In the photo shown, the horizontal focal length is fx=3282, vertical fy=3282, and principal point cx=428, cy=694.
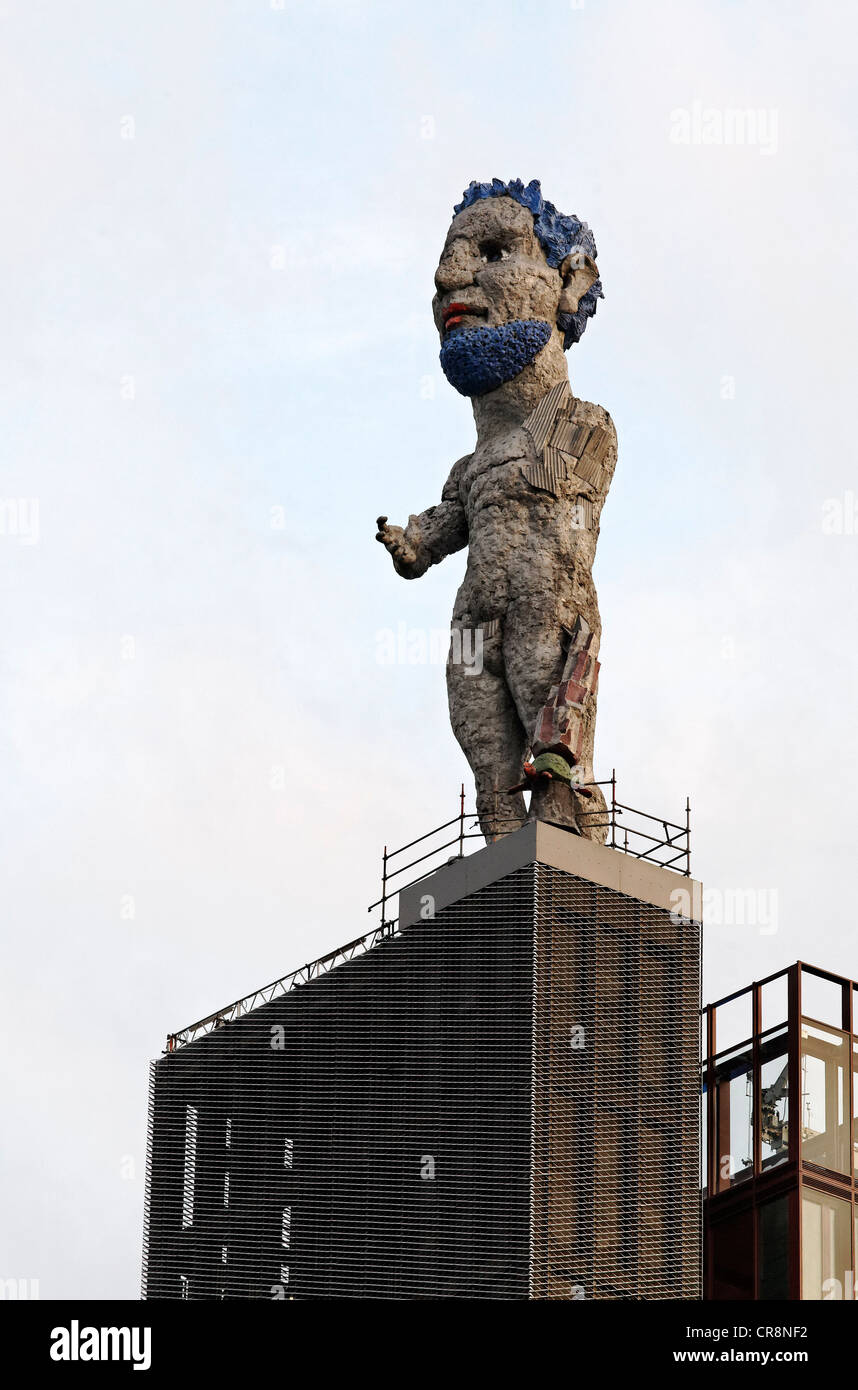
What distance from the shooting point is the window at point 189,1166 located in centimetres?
4059

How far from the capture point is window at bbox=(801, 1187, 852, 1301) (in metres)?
42.2

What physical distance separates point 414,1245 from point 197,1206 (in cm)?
399

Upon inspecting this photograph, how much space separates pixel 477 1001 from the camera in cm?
3847

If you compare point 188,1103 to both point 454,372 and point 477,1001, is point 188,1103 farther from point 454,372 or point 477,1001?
point 454,372

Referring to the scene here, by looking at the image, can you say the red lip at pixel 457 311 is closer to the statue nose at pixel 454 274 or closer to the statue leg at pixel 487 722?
the statue nose at pixel 454 274

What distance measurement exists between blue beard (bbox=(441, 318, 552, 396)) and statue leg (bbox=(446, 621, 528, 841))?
11.0 ft

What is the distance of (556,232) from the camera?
141ft

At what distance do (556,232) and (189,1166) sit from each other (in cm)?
1296

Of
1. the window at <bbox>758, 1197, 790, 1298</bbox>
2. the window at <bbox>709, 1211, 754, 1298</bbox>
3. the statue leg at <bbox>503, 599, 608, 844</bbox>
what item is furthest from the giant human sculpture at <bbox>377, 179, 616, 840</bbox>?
the window at <bbox>709, 1211, 754, 1298</bbox>

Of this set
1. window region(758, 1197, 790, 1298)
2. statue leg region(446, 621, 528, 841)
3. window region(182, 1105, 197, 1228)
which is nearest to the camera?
statue leg region(446, 621, 528, 841)

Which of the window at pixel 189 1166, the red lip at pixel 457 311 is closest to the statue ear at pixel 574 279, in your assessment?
the red lip at pixel 457 311

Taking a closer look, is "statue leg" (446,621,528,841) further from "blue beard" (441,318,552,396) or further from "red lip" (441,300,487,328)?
"red lip" (441,300,487,328)

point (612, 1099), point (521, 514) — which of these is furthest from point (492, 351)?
point (612, 1099)
